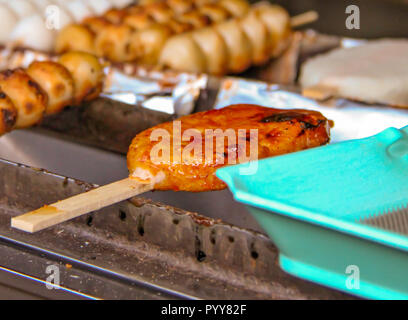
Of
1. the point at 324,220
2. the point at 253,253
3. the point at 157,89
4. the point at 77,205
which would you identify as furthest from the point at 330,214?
the point at 157,89

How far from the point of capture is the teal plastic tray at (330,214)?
1.24 meters

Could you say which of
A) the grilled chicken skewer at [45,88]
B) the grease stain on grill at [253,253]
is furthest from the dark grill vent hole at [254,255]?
the grilled chicken skewer at [45,88]

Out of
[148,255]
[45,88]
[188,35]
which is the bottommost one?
[148,255]

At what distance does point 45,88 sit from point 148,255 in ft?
3.06

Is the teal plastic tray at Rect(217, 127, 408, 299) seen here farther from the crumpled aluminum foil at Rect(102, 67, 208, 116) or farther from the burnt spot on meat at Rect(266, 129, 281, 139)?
the crumpled aluminum foil at Rect(102, 67, 208, 116)

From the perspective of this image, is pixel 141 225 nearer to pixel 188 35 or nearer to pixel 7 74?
pixel 7 74

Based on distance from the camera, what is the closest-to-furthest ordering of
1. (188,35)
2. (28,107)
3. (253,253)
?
1. (253,253)
2. (28,107)
3. (188,35)

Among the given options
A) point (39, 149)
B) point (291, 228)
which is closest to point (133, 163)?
point (291, 228)

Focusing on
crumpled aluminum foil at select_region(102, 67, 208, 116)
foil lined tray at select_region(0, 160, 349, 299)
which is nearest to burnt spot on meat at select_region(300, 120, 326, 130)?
foil lined tray at select_region(0, 160, 349, 299)

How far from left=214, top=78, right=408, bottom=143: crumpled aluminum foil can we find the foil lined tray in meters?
1.06

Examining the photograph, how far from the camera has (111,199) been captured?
146 centimetres

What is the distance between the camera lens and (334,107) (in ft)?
8.27

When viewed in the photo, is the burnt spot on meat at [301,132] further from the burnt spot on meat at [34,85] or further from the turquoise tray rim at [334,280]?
the burnt spot on meat at [34,85]

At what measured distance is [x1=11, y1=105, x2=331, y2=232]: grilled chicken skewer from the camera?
5.04 feet
